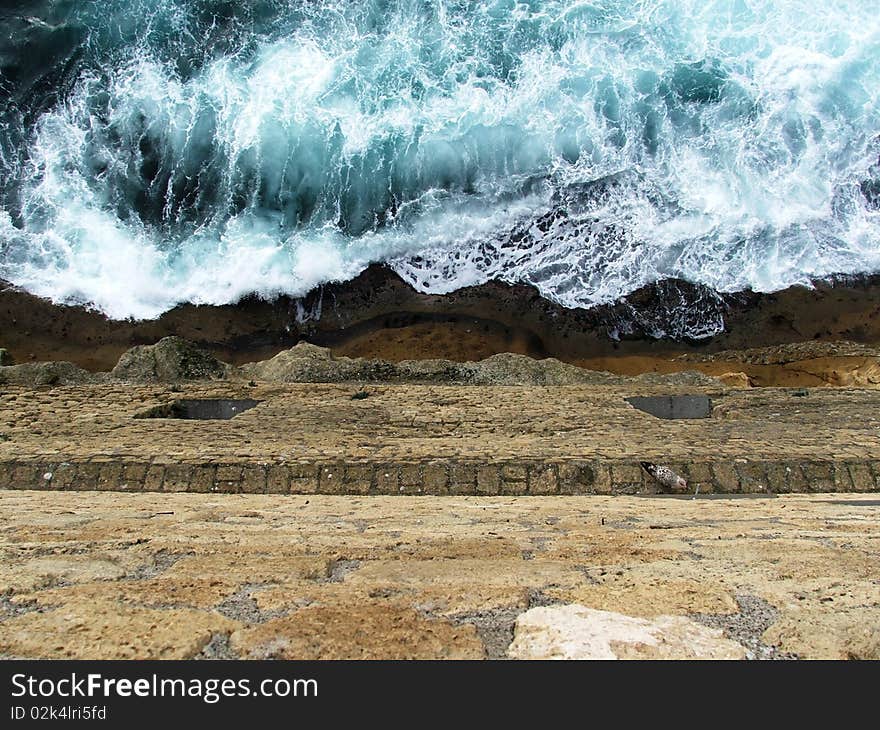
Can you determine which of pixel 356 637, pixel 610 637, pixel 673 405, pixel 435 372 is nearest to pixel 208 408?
pixel 435 372

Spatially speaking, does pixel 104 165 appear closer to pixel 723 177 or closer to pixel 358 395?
pixel 358 395

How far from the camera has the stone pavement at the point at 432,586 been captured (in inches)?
79.4

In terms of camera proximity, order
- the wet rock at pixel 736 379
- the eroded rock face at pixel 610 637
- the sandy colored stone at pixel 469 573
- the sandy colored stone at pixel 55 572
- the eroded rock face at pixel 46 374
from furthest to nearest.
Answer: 1. the wet rock at pixel 736 379
2. the eroded rock face at pixel 46 374
3. the sandy colored stone at pixel 469 573
4. the sandy colored stone at pixel 55 572
5. the eroded rock face at pixel 610 637

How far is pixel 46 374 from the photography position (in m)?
9.83

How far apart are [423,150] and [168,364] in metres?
6.98

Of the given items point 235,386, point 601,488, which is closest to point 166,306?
point 235,386

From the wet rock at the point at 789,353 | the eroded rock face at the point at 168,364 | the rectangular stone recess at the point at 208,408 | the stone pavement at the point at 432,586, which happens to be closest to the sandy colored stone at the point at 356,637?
the stone pavement at the point at 432,586

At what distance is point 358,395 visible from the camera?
7.96 m

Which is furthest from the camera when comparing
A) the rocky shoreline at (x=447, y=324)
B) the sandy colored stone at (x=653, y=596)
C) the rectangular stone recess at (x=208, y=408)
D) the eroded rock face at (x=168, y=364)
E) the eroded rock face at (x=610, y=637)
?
the rocky shoreline at (x=447, y=324)

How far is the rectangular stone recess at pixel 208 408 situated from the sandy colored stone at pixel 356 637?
19.1 feet

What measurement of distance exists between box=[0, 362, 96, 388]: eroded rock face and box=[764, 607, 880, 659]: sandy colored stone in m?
9.54

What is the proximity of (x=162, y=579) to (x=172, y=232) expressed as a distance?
1236 cm

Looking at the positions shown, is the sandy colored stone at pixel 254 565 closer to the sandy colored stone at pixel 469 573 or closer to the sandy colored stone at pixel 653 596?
the sandy colored stone at pixel 469 573

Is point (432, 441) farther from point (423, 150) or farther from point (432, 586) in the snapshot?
point (423, 150)
